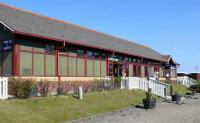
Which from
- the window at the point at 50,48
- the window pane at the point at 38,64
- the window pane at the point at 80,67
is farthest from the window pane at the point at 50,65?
the window pane at the point at 80,67

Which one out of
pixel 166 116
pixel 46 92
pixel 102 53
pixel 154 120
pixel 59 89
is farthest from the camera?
pixel 102 53

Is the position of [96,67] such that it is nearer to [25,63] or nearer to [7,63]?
[25,63]

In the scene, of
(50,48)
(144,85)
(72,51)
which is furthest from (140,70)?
(50,48)

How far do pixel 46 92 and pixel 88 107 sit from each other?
296 centimetres

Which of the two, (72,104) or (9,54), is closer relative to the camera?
(72,104)

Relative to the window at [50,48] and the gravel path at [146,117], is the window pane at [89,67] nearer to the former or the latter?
the window at [50,48]

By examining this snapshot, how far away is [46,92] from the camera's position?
23.2 meters

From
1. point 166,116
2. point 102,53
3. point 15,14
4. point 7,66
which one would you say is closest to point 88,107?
point 166,116

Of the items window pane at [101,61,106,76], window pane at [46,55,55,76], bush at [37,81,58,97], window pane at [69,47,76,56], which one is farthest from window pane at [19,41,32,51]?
window pane at [101,61,106,76]

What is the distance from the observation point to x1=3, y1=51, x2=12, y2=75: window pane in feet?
78.8

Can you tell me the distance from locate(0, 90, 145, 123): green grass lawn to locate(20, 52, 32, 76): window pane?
3.44 m

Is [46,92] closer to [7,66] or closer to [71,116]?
[7,66]

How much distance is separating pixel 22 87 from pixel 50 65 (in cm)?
603

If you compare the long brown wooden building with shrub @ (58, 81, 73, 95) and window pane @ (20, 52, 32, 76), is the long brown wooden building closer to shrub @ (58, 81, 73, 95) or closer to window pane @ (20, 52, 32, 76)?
window pane @ (20, 52, 32, 76)
